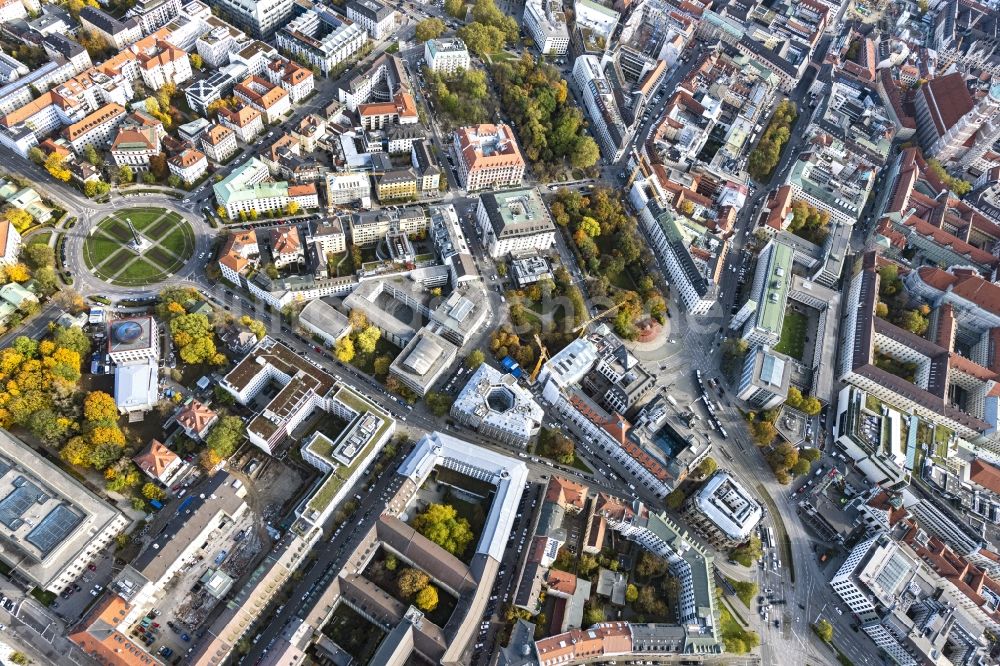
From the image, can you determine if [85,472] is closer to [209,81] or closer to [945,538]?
[209,81]

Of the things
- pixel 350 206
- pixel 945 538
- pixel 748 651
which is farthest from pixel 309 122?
pixel 945 538

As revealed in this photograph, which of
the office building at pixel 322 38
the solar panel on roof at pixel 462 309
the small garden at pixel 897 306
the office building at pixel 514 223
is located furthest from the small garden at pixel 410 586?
the office building at pixel 322 38

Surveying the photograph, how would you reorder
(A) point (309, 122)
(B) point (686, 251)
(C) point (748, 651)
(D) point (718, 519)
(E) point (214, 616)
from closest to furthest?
(E) point (214, 616) < (C) point (748, 651) < (D) point (718, 519) < (B) point (686, 251) < (A) point (309, 122)

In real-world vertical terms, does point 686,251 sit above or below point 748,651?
above

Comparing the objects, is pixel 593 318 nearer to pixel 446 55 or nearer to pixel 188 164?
pixel 446 55

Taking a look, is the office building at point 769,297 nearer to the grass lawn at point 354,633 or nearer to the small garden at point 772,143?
the small garden at point 772,143

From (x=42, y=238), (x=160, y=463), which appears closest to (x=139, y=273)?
(x=42, y=238)

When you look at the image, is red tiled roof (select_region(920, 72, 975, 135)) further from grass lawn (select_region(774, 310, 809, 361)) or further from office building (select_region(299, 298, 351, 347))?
office building (select_region(299, 298, 351, 347))
